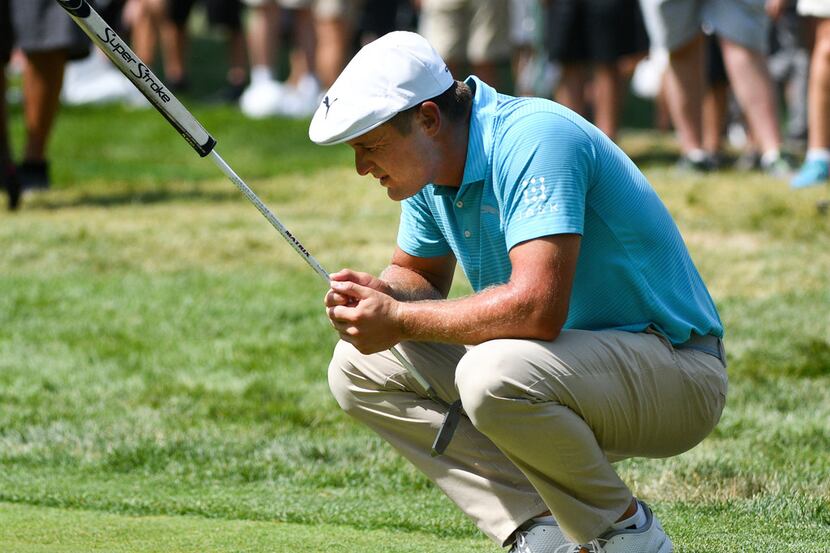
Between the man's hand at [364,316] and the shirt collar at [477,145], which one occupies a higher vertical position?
the shirt collar at [477,145]

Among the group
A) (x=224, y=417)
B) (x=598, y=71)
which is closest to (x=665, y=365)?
(x=224, y=417)

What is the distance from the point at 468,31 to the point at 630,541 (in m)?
7.25

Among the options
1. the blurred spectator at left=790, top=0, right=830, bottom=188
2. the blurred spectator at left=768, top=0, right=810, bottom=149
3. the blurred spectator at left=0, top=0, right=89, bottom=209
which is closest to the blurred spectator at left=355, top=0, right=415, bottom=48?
the blurred spectator at left=768, top=0, right=810, bottom=149

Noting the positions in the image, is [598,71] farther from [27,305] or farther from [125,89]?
[125,89]

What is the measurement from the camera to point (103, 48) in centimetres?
351

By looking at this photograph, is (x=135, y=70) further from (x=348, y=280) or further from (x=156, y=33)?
(x=156, y=33)

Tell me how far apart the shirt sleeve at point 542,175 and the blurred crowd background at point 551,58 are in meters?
4.54

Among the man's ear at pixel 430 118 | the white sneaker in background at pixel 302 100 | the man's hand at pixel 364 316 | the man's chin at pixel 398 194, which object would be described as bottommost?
the white sneaker in background at pixel 302 100

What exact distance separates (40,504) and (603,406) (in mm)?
1932

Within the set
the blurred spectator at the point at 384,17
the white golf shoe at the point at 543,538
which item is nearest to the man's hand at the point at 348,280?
the white golf shoe at the point at 543,538

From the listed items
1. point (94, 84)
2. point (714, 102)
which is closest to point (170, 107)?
point (714, 102)

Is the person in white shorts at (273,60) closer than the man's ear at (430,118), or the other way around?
the man's ear at (430,118)

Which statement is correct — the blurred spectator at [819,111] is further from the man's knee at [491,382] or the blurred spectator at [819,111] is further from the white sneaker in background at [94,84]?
the white sneaker in background at [94,84]

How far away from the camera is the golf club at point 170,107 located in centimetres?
348
